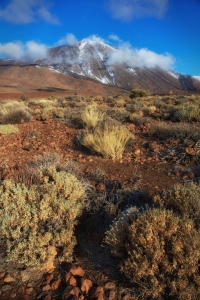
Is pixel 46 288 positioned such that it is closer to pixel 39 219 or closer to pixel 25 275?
pixel 25 275

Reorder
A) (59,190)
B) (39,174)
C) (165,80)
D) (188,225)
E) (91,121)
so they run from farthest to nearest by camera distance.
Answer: (165,80) < (91,121) < (39,174) < (59,190) < (188,225)

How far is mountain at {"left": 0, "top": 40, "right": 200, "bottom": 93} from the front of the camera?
127 meters

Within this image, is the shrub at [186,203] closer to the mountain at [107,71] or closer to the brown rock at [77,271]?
the brown rock at [77,271]

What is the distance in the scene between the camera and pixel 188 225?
6.45 feet

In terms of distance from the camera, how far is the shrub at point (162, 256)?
69.0 inches

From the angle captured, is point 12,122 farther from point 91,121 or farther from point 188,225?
point 188,225

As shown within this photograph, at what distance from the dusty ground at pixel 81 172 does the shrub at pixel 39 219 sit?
153mm

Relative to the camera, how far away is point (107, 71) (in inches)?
5541

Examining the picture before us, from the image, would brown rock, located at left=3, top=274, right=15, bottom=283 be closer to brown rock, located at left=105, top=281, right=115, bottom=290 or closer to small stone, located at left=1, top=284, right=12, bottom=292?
small stone, located at left=1, top=284, right=12, bottom=292

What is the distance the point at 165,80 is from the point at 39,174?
151 m

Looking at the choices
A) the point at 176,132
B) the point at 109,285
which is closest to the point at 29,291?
the point at 109,285

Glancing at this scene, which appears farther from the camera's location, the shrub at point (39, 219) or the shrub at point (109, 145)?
the shrub at point (109, 145)

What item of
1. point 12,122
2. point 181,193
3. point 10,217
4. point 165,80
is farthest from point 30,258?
point 165,80

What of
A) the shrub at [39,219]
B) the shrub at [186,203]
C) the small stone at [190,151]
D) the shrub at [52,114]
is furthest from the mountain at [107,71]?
the shrub at [186,203]
